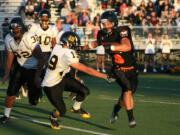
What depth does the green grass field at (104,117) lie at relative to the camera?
8.31 meters

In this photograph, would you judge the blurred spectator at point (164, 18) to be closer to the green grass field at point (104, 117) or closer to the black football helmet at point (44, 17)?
the green grass field at point (104, 117)

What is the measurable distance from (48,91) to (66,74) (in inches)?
25.2

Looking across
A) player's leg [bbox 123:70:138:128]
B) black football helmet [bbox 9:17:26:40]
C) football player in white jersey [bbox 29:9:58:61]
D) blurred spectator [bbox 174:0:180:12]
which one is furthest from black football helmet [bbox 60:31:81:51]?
blurred spectator [bbox 174:0:180:12]

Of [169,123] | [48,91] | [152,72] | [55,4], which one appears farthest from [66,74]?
[55,4]

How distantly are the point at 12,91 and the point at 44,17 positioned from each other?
360 cm

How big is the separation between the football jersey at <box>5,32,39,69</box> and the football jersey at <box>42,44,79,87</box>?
3.52 feet

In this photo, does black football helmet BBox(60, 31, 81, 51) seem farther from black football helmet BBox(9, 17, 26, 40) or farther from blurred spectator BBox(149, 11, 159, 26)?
blurred spectator BBox(149, 11, 159, 26)

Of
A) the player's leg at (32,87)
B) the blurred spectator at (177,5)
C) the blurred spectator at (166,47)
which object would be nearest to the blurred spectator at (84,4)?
the blurred spectator at (166,47)

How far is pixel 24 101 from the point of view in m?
12.1

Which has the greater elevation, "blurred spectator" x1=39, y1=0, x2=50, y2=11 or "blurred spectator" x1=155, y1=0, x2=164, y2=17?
"blurred spectator" x1=39, y1=0, x2=50, y2=11

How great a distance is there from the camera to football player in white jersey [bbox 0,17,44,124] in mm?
9117

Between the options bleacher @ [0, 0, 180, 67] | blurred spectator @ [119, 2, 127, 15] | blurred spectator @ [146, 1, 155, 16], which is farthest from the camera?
blurred spectator @ [146, 1, 155, 16]

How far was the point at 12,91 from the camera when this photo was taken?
30.0 feet

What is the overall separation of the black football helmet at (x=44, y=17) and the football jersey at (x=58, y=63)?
405 centimetres
